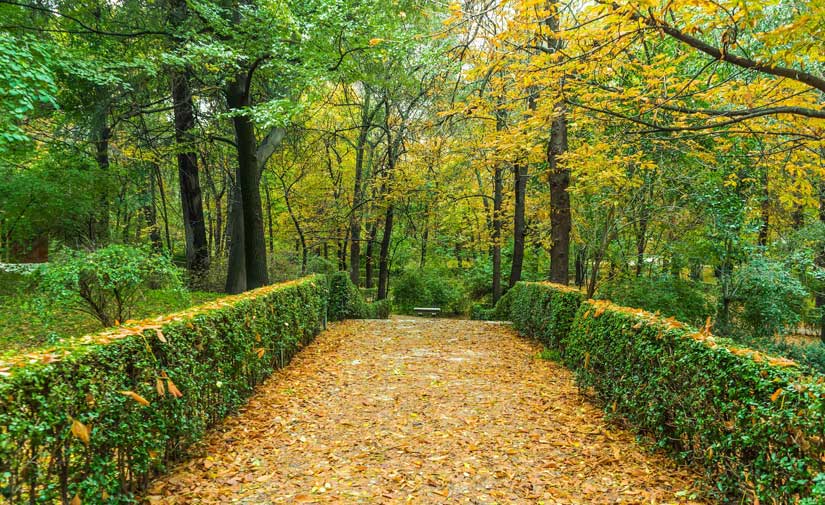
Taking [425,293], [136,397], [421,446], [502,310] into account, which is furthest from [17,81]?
[425,293]

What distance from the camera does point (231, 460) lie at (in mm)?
3426

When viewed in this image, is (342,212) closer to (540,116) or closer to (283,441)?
(540,116)

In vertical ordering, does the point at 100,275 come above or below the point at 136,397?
above

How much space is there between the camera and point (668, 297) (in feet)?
27.8

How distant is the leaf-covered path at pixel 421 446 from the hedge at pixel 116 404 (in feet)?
1.04

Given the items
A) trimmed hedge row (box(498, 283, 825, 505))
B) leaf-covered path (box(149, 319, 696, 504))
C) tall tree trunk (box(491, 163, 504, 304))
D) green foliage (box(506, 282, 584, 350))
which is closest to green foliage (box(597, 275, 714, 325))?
green foliage (box(506, 282, 584, 350))

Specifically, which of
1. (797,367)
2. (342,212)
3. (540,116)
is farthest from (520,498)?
(342,212)

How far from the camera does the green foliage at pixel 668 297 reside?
27.8 ft

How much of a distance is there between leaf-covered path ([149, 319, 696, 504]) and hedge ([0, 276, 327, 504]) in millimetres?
317

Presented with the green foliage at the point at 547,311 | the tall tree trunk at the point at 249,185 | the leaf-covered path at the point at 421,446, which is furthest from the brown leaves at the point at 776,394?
the tall tree trunk at the point at 249,185

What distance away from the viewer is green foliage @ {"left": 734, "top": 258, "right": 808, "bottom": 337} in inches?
331

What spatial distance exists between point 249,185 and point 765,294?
1052 cm

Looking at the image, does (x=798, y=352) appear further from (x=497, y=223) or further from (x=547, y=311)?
(x=497, y=223)

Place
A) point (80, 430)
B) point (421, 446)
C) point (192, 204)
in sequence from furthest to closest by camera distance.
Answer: point (192, 204) → point (421, 446) → point (80, 430)
